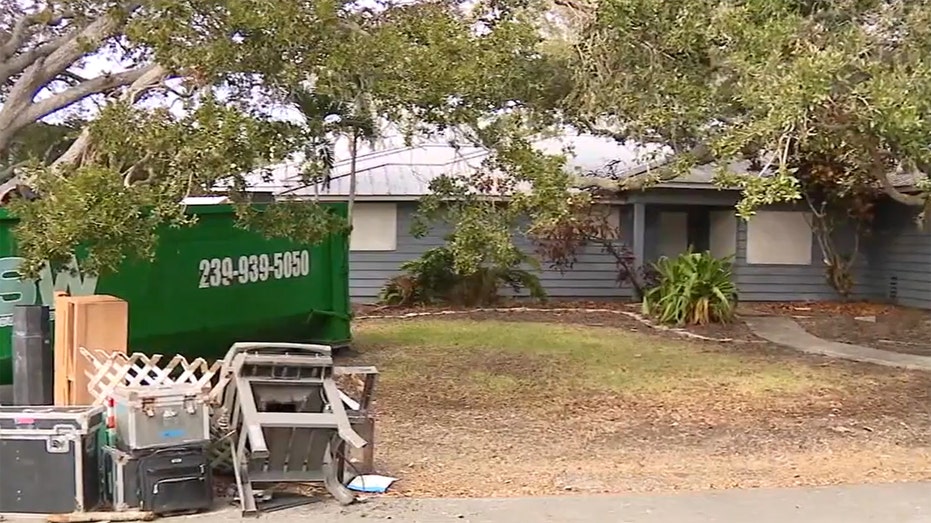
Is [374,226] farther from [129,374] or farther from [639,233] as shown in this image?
[129,374]

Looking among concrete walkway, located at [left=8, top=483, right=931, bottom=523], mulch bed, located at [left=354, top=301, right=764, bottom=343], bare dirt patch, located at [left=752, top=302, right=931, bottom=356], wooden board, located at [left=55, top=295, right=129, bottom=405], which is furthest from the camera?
mulch bed, located at [left=354, top=301, right=764, bottom=343]

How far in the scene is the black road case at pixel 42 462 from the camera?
21.7 feet

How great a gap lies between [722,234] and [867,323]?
5.17 metres

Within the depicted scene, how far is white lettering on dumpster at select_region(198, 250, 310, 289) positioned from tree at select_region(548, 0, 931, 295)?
13.2ft

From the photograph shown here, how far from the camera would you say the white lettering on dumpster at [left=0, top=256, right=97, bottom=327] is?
898cm

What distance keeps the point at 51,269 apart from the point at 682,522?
A: 5.48 metres

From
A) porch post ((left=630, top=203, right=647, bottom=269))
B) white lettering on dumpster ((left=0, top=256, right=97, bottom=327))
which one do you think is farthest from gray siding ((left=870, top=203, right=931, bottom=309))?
white lettering on dumpster ((left=0, top=256, right=97, bottom=327))

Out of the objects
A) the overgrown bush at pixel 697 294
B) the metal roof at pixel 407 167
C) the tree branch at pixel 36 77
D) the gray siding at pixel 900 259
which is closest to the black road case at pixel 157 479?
the tree branch at pixel 36 77

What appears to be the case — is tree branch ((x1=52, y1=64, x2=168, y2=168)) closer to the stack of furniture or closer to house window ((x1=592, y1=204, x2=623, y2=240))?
the stack of furniture

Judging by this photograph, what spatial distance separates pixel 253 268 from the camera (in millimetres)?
12492

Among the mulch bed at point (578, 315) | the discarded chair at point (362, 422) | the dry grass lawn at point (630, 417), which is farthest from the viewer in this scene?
the mulch bed at point (578, 315)

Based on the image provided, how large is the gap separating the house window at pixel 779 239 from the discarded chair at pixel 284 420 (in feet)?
53.3

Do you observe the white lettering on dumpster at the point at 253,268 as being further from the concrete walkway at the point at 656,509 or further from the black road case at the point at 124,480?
the concrete walkway at the point at 656,509

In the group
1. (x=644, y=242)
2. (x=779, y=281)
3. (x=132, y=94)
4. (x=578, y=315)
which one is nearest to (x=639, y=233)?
(x=644, y=242)
